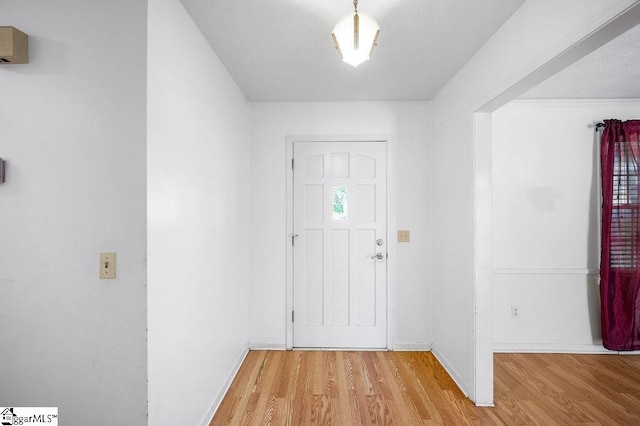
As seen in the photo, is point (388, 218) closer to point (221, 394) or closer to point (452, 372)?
point (452, 372)

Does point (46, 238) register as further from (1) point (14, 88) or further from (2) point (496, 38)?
(2) point (496, 38)

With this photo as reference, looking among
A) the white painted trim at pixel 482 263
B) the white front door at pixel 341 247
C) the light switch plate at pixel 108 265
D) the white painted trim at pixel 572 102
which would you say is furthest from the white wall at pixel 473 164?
the light switch plate at pixel 108 265

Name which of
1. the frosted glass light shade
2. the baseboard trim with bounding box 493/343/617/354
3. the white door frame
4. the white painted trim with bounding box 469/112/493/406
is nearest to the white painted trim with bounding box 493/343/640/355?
the baseboard trim with bounding box 493/343/617/354

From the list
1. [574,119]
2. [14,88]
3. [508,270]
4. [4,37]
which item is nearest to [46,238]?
[14,88]

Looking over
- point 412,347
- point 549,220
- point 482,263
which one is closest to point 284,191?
point 482,263

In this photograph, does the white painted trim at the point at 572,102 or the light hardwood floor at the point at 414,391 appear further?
the white painted trim at the point at 572,102

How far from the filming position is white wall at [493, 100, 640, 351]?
3.11 meters

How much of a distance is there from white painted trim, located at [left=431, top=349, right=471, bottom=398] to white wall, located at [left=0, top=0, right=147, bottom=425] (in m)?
2.23

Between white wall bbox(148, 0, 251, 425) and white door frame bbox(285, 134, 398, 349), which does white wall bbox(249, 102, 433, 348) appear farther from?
white wall bbox(148, 0, 251, 425)

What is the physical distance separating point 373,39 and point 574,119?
9.29ft

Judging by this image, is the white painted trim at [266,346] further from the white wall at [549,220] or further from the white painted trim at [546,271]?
the white painted trim at [546,271]

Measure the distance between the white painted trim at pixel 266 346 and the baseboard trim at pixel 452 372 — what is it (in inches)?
59.7

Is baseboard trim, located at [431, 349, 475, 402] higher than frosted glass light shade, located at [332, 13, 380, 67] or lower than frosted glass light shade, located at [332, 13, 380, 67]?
lower

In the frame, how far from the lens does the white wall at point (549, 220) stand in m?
3.11
